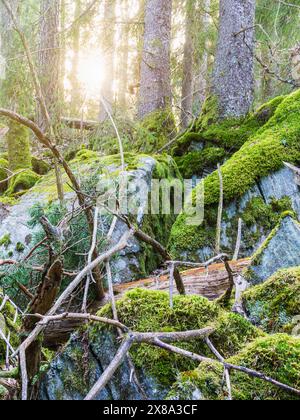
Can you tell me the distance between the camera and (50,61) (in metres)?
6.43

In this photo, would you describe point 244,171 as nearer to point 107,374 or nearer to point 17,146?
point 107,374

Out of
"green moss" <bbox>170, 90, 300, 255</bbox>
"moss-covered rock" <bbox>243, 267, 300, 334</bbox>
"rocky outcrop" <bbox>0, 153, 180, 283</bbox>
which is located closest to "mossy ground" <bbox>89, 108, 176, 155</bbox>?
"rocky outcrop" <bbox>0, 153, 180, 283</bbox>

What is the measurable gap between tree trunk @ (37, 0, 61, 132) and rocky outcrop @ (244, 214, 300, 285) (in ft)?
12.2

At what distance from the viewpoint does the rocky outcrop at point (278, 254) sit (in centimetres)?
239

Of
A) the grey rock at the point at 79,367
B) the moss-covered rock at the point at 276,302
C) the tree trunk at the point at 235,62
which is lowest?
the grey rock at the point at 79,367

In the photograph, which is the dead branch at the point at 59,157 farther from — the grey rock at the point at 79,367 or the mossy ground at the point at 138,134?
the mossy ground at the point at 138,134

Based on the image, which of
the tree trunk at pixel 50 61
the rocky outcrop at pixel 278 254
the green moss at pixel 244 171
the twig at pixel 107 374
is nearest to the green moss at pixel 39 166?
the tree trunk at pixel 50 61

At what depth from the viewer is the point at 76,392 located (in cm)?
187

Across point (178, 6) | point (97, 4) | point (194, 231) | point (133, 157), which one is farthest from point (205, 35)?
point (194, 231)

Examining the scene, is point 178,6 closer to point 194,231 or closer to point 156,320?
point 194,231

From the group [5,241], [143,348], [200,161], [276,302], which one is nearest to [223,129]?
[200,161]

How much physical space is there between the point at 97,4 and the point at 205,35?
2.62 meters

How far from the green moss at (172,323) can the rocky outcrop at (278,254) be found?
0.54 meters
